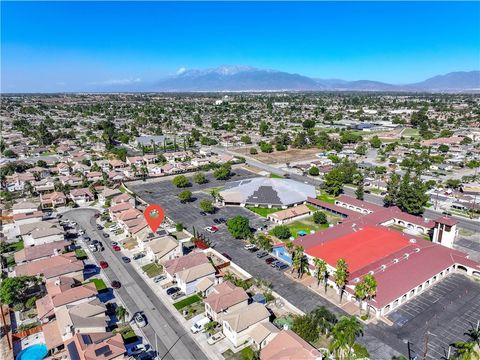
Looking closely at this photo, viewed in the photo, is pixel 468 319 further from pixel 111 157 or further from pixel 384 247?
pixel 111 157

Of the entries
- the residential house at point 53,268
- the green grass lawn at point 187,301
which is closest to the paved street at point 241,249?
the green grass lawn at point 187,301

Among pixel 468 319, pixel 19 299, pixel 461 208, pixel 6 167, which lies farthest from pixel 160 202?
pixel 461 208

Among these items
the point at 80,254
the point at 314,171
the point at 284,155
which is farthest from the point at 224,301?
the point at 284,155

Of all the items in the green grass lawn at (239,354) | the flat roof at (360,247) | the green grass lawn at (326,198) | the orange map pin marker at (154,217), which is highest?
the orange map pin marker at (154,217)

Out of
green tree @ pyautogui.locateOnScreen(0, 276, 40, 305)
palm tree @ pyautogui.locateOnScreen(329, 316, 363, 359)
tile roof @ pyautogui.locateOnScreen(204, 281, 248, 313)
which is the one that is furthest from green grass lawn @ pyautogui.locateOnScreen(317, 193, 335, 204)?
green tree @ pyautogui.locateOnScreen(0, 276, 40, 305)

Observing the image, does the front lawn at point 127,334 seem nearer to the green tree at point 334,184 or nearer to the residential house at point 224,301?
the residential house at point 224,301

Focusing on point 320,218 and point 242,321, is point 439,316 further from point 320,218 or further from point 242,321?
point 320,218

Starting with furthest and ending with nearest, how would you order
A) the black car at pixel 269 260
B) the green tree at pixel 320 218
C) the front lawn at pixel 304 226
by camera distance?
the green tree at pixel 320 218, the front lawn at pixel 304 226, the black car at pixel 269 260
